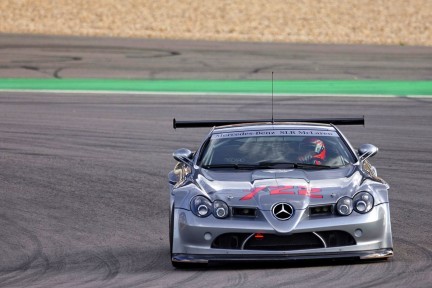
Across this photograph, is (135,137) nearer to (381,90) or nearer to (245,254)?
(381,90)

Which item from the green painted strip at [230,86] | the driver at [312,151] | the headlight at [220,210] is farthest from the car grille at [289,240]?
the green painted strip at [230,86]

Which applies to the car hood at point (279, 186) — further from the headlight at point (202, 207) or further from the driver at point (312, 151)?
the driver at point (312, 151)

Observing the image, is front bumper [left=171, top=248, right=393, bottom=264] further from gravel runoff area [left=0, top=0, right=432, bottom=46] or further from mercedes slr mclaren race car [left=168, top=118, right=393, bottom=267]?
gravel runoff area [left=0, top=0, right=432, bottom=46]

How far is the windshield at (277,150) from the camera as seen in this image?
1037 cm

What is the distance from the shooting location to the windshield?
34.0 ft

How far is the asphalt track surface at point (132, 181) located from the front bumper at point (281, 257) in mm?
98

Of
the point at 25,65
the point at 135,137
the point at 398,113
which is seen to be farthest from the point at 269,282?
the point at 25,65

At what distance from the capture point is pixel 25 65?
86.6 feet

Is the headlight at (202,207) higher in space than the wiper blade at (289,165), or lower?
lower

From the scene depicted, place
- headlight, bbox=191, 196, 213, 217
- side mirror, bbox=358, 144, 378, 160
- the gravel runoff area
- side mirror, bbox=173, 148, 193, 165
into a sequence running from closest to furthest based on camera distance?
1. headlight, bbox=191, 196, 213, 217
2. side mirror, bbox=358, 144, 378, 160
3. side mirror, bbox=173, 148, 193, 165
4. the gravel runoff area

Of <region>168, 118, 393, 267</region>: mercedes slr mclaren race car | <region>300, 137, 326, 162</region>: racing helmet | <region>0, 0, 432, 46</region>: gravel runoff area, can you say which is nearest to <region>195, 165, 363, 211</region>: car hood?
<region>168, 118, 393, 267</region>: mercedes slr mclaren race car

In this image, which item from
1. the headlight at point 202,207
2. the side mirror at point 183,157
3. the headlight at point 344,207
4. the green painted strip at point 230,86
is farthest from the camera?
the green painted strip at point 230,86

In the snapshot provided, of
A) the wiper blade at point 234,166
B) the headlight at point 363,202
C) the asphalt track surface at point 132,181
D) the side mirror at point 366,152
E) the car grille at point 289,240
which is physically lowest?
the asphalt track surface at point 132,181

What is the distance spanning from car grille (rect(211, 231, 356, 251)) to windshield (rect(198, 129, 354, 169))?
116 centimetres
